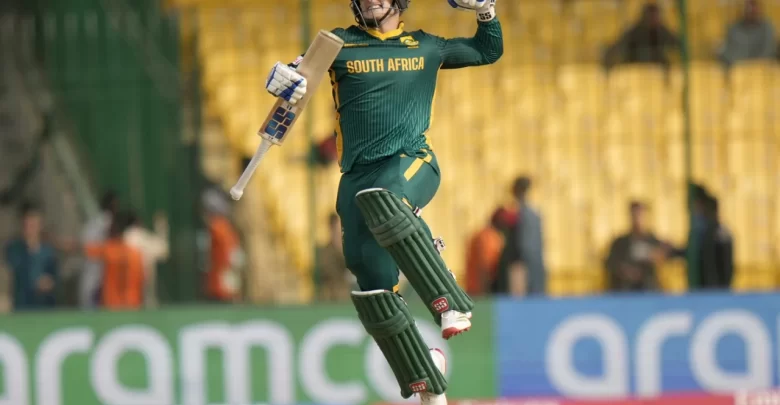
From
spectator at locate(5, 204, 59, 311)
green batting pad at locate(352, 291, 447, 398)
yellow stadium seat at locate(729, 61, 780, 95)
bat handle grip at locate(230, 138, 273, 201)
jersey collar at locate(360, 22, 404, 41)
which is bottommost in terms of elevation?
green batting pad at locate(352, 291, 447, 398)

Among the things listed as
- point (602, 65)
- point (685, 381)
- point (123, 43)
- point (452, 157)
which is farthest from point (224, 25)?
point (685, 381)

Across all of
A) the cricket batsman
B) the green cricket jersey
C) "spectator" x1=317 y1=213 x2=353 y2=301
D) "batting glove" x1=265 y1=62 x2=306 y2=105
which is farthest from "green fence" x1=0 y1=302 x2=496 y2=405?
"batting glove" x1=265 y1=62 x2=306 y2=105

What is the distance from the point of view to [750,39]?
522 inches

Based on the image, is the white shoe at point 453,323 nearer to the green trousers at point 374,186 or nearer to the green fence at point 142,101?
the green trousers at point 374,186

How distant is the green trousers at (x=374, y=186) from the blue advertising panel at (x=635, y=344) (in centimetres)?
474

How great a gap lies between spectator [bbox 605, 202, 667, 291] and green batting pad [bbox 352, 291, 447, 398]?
5131mm

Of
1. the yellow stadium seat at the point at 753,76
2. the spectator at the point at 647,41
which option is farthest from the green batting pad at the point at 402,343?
the yellow stadium seat at the point at 753,76

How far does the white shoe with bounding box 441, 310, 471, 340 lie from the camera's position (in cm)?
768

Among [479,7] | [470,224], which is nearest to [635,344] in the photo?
[470,224]

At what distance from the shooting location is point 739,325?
1283cm

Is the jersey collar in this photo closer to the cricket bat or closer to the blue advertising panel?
the cricket bat

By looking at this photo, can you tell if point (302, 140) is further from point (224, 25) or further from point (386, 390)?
point (386, 390)

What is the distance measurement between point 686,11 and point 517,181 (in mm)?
1952

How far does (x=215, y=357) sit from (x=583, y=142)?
349cm
